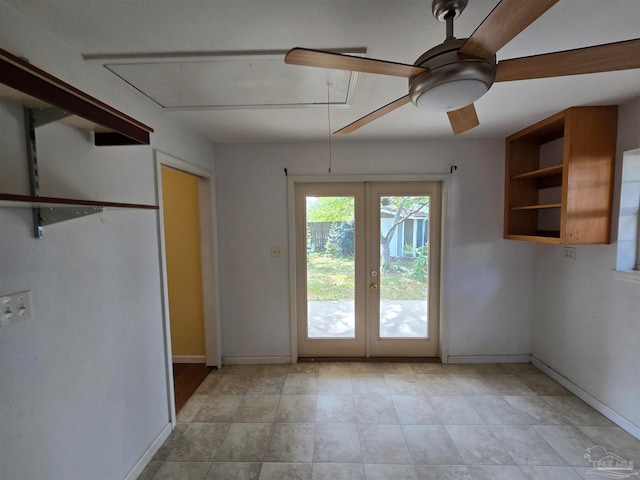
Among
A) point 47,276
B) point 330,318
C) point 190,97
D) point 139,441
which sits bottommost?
point 139,441

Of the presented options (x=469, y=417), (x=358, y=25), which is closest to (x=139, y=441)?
(x=469, y=417)

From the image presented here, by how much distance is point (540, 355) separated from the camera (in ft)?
8.60

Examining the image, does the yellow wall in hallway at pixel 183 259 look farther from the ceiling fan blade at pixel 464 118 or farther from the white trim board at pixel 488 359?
the white trim board at pixel 488 359

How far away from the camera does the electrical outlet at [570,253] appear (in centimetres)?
223

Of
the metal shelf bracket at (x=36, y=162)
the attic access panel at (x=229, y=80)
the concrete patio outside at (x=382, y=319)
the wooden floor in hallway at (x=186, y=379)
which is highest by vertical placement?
the attic access panel at (x=229, y=80)

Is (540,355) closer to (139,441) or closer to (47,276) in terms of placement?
(139,441)

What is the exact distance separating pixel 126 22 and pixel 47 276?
3.69ft

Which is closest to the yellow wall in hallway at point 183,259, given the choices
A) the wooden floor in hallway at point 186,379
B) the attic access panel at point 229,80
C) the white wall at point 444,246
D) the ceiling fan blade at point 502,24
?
the wooden floor in hallway at point 186,379

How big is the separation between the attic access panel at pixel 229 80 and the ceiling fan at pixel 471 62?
1.51ft

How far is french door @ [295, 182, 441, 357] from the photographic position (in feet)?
8.93

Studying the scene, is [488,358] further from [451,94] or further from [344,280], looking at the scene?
[451,94]

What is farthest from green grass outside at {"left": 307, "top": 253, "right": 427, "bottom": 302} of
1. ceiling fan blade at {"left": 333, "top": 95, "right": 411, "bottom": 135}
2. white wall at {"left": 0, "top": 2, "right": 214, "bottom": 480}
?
ceiling fan blade at {"left": 333, "top": 95, "right": 411, "bottom": 135}

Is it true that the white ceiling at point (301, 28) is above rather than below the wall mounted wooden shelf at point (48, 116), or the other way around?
above

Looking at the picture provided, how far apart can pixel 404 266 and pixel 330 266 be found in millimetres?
824
